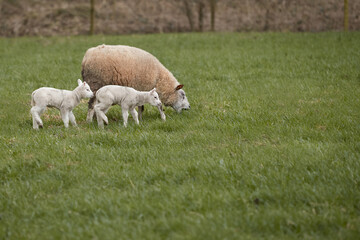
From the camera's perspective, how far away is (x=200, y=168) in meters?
5.42

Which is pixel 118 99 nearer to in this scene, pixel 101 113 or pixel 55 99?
pixel 101 113

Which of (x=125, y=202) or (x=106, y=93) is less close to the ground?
(x=106, y=93)

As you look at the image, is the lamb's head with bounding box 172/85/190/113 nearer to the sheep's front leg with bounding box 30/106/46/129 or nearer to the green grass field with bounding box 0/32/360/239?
the green grass field with bounding box 0/32/360/239

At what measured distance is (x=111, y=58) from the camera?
8.21m

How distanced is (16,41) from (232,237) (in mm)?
19361

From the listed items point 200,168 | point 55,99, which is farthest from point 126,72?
point 200,168

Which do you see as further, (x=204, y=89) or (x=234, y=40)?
(x=234, y=40)

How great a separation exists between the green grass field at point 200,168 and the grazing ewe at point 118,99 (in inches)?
13.6

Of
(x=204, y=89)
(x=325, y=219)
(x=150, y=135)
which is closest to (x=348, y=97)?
(x=204, y=89)

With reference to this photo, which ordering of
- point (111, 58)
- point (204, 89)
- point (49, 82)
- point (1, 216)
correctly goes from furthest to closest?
point (49, 82)
point (204, 89)
point (111, 58)
point (1, 216)

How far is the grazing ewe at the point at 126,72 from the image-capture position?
8.20 meters

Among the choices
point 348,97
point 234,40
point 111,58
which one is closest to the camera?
point 111,58

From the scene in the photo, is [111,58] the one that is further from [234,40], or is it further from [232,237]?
[234,40]

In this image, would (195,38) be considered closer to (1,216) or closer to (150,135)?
(150,135)
